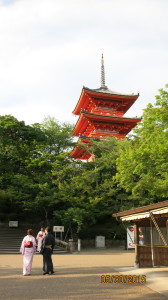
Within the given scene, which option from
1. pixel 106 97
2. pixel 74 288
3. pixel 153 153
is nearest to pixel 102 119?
pixel 106 97

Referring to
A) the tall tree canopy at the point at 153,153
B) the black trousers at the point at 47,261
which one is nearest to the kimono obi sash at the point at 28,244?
the black trousers at the point at 47,261

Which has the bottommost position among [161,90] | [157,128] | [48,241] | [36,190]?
[48,241]

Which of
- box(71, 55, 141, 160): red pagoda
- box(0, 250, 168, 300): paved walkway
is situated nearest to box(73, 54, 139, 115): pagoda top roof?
box(71, 55, 141, 160): red pagoda

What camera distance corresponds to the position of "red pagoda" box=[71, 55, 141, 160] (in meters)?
31.8

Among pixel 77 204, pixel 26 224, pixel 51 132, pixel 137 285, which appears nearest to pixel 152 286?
pixel 137 285

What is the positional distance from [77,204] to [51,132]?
912cm

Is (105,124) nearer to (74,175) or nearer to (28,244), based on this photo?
(74,175)

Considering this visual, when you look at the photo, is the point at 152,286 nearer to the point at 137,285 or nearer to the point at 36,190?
the point at 137,285

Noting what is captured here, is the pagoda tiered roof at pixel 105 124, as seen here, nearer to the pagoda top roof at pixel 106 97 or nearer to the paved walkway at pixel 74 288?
the pagoda top roof at pixel 106 97

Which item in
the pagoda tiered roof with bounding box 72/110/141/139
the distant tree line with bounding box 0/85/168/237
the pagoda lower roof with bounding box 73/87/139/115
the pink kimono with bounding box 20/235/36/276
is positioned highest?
the pagoda lower roof with bounding box 73/87/139/115

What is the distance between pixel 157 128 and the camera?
1688 centimetres

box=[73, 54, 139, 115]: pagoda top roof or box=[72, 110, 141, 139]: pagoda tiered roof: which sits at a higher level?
box=[73, 54, 139, 115]: pagoda top roof

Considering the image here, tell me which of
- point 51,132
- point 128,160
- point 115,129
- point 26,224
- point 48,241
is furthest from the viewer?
point 115,129

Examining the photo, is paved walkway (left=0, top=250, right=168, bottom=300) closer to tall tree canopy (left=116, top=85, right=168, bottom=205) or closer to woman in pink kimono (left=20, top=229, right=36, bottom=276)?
woman in pink kimono (left=20, top=229, right=36, bottom=276)
